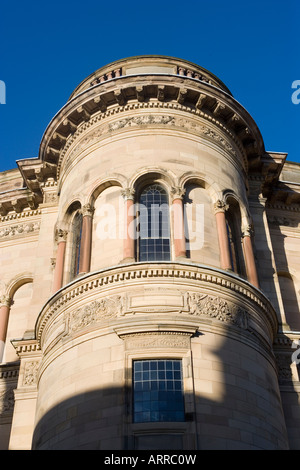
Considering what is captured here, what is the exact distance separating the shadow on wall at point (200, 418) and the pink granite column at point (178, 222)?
2942mm

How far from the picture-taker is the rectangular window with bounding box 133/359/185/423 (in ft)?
45.6

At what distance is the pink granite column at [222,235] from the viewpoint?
17.8 metres

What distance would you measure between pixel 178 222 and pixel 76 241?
161 inches

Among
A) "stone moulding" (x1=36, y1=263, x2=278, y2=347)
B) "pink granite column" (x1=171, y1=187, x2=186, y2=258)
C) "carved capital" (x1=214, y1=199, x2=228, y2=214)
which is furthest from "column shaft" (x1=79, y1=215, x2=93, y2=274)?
"carved capital" (x1=214, y1=199, x2=228, y2=214)

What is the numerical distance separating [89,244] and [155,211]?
95.1 inches

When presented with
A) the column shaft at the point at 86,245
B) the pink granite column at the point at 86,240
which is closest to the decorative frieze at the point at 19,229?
the pink granite column at the point at 86,240

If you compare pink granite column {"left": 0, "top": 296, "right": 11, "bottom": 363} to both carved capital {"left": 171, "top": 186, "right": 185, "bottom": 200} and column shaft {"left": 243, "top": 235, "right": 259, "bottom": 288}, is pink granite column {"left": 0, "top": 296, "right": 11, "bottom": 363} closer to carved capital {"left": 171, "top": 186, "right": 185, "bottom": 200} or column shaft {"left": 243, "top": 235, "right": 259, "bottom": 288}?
carved capital {"left": 171, "top": 186, "right": 185, "bottom": 200}

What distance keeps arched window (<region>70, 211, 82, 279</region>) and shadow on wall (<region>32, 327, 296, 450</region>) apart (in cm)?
529

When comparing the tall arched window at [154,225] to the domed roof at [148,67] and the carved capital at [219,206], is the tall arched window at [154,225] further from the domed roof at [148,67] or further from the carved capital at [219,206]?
the domed roof at [148,67]

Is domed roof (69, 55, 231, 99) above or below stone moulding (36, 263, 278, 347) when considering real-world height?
above

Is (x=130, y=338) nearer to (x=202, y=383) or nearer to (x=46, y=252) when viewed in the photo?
(x=202, y=383)

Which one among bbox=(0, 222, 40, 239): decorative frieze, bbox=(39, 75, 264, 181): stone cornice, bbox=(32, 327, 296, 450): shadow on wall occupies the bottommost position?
bbox=(32, 327, 296, 450): shadow on wall

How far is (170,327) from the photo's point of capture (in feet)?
49.6
